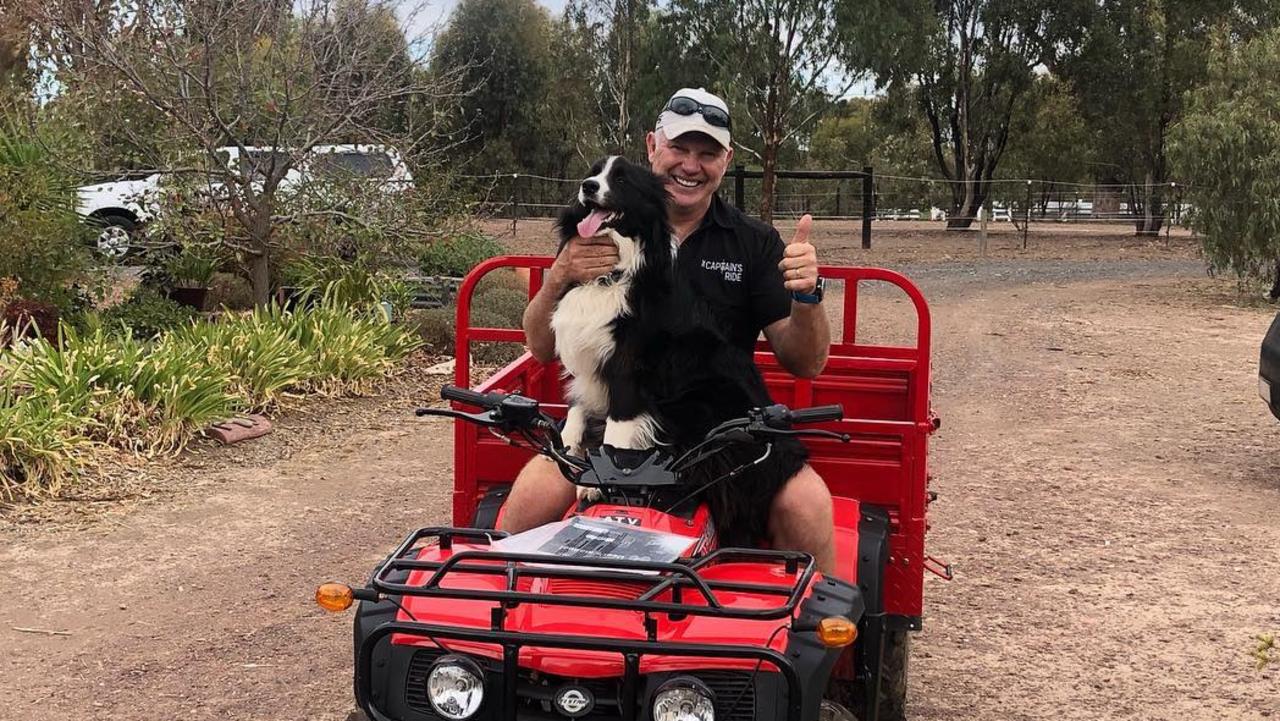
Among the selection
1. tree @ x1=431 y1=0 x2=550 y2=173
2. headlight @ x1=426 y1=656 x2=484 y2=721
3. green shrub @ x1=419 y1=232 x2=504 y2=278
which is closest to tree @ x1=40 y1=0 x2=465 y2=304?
green shrub @ x1=419 y1=232 x2=504 y2=278

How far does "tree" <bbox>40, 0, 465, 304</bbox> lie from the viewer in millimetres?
9406

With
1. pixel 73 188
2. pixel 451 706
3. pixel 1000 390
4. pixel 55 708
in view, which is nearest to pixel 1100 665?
pixel 451 706

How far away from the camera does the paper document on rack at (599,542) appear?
2568 mm

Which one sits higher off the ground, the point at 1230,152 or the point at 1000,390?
the point at 1230,152

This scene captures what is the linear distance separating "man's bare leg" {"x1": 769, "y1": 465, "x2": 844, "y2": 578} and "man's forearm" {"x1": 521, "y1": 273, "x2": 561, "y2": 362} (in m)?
0.75

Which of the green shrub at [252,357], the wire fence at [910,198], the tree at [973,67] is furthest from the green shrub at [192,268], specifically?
the tree at [973,67]

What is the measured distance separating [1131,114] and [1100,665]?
3230cm

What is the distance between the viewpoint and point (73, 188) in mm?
9867

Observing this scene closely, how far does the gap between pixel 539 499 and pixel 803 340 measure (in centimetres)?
82

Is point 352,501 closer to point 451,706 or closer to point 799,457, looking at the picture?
point 799,457

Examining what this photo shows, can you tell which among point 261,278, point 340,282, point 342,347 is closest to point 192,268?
point 261,278

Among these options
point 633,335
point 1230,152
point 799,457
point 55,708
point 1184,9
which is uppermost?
point 1184,9

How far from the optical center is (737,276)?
3.46m

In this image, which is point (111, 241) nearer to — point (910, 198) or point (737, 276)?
point (737, 276)
